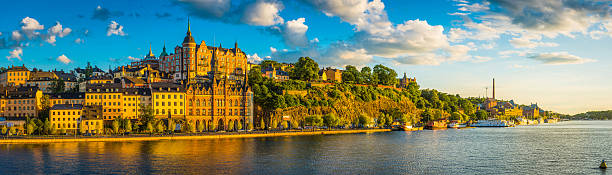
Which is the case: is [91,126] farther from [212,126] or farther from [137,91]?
[212,126]

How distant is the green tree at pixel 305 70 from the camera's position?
15662cm

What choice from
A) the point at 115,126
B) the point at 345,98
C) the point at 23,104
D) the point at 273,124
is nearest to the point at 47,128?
the point at 115,126

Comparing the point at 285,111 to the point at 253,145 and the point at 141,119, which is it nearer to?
the point at 141,119

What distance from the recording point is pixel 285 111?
130250mm

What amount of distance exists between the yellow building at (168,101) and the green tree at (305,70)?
48315mm

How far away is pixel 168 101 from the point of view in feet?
379

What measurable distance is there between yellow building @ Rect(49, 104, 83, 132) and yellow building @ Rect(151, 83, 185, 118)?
16.6 metres

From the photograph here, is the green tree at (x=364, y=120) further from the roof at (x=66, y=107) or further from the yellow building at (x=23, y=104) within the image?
the yellow building at (x=23, y=104)

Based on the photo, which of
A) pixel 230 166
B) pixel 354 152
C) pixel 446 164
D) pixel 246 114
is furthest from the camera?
pixel 246 114

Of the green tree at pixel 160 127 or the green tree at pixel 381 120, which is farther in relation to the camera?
the green tree at pixel 381 120

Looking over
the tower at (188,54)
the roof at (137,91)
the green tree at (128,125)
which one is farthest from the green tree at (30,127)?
the tower at (188,54)

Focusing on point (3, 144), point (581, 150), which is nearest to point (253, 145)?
point (3, 144)

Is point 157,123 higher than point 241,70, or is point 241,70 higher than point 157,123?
point 241,70

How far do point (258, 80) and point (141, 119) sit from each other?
38.9 metres
